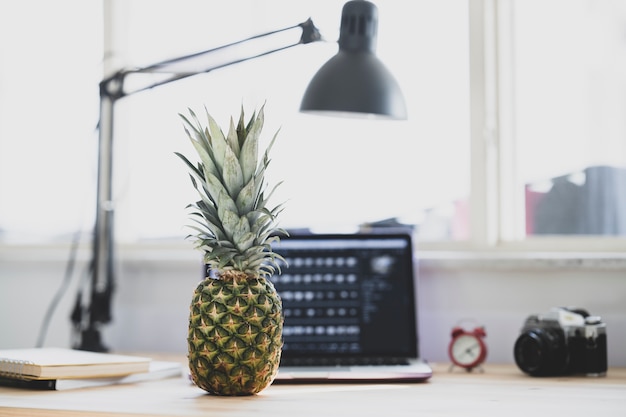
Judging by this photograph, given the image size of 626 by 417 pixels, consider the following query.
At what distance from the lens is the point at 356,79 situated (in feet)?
5.65

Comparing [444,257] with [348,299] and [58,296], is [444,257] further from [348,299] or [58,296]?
[58,296]

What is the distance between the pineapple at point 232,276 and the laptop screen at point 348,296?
1.60 ft

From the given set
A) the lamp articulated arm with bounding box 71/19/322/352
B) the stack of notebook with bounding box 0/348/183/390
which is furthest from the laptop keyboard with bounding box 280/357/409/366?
Answer: the lamp articulated arm with bounding box 71/19/322/352

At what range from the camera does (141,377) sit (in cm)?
157

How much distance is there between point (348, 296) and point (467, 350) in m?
0.27

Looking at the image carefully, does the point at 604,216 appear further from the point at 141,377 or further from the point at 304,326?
the point at 141,377

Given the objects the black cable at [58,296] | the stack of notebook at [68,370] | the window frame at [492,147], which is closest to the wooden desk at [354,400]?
the stack of notebook at [68,370]

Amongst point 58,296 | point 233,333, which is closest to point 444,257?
point 233,333

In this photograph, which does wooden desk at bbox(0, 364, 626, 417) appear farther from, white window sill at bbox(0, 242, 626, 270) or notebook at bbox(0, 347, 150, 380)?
white window sill at bbox(0, 242, 626, 270)

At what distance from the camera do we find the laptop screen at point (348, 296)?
179cm

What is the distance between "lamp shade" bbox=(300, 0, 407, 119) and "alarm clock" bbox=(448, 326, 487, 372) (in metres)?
0.46

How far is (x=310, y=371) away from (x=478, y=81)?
0.84 meters

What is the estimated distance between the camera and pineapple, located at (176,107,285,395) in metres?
1.26

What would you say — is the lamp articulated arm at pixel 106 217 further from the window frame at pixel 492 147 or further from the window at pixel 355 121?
the window frame at pixel 492 147
